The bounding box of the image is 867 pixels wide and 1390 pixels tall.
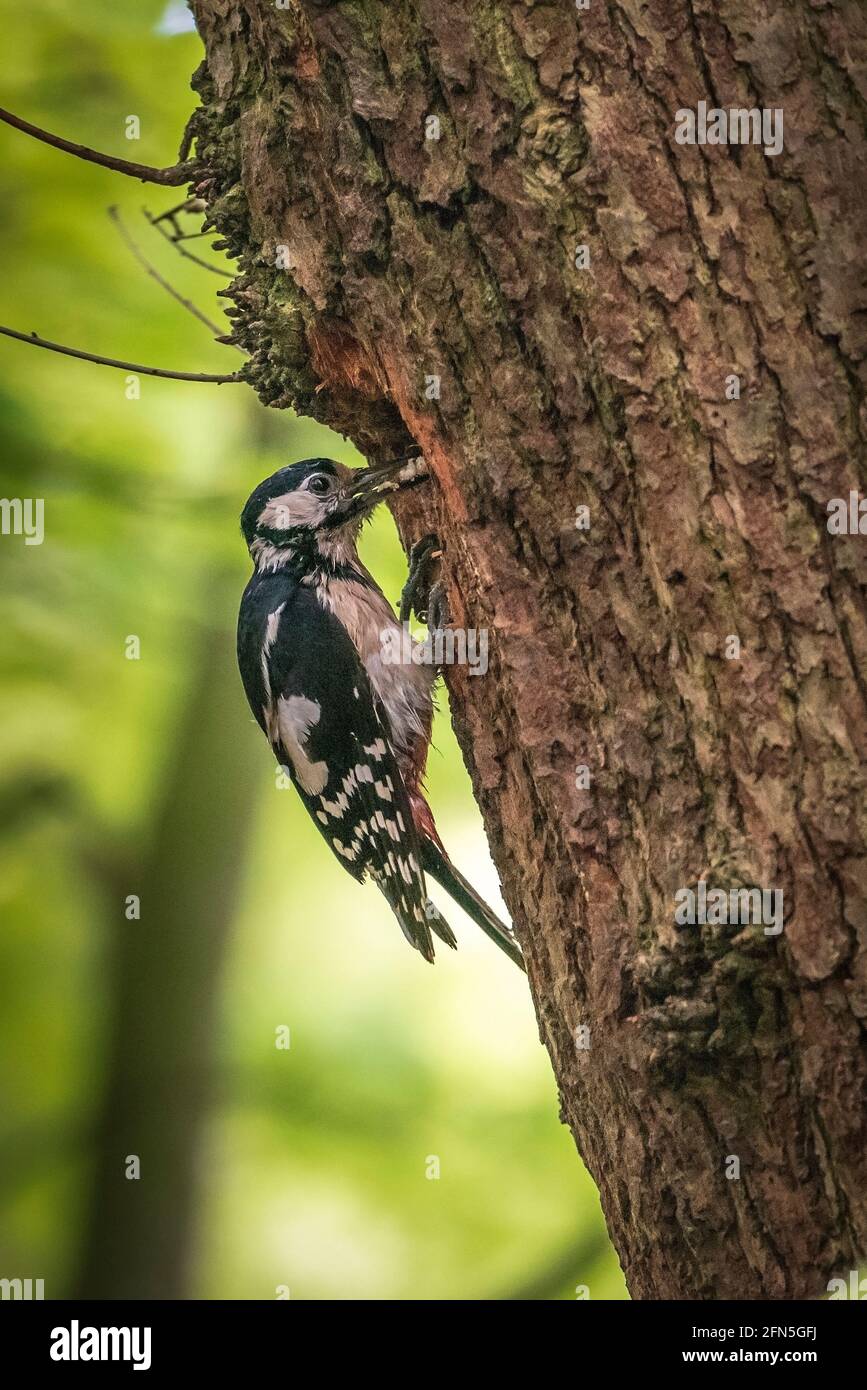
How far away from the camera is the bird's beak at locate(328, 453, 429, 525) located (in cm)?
251

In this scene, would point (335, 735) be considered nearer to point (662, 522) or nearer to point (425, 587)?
point (425, 587)

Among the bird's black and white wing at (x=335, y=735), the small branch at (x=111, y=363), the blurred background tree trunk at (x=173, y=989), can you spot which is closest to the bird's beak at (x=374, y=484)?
the bird's black and white wing at (x=335, y=735)

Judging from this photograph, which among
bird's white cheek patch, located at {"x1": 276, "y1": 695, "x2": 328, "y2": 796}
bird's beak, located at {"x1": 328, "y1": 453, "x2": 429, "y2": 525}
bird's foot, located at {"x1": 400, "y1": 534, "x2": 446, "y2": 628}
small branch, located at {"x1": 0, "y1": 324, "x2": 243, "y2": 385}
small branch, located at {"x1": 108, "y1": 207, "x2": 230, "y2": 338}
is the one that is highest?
small branch, located at {"x1": 108, "y1": 207, "x2": 230, "y2": 338}

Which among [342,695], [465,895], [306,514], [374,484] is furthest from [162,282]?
[465,895]

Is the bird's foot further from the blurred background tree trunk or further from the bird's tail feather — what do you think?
the blurred background tree trunk

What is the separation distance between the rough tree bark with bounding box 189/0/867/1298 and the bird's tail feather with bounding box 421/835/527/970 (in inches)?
44.4

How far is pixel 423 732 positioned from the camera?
3312mm

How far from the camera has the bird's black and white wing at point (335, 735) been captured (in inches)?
124

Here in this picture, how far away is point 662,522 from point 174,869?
3529mm

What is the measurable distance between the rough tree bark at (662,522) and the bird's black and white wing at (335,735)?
1.17 metres

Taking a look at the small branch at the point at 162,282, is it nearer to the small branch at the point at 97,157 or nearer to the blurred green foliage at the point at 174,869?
the blurred green foliage at the point at 174,869

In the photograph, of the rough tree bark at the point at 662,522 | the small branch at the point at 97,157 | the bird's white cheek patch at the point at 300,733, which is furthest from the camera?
the bird's white cheek patch at the point at 300,733

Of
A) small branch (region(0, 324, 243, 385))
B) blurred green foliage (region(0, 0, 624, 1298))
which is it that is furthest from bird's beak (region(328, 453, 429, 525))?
blurred green foliage (region(0, 0, 624, 1298))

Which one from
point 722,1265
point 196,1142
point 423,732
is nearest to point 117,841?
point 196,1142
